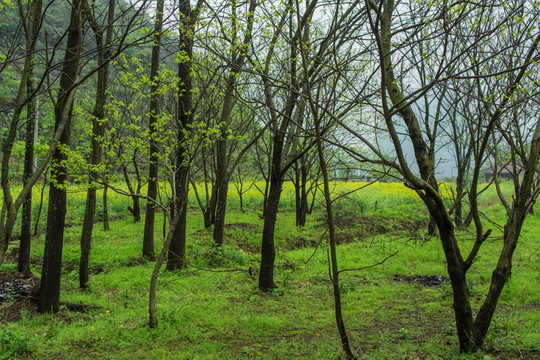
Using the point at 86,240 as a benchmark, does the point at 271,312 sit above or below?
below

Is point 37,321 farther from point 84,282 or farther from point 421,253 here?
point 421,253

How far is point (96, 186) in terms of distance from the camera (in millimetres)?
5766

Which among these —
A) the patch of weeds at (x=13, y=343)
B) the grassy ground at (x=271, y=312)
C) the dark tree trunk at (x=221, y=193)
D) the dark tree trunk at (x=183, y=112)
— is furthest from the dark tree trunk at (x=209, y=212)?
the patch of weeds at (x=13, y=343)

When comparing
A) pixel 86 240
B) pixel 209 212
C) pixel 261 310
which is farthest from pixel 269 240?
pixel 209 212

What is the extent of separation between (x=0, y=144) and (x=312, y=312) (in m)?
27.7

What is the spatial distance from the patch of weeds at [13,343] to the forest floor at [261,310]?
1 cm

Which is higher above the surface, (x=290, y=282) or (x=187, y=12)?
(x=187, y=12)

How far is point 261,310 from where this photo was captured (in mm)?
6062

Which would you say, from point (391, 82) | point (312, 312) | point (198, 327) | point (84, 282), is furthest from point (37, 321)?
point (391, 82)

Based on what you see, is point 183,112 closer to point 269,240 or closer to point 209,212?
point 269,240

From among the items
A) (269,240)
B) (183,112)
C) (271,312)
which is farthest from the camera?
(183,112)

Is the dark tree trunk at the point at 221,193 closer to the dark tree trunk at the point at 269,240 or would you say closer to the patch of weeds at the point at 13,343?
the dark tree trunk at the point at 269,240

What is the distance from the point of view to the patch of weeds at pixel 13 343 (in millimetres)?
4328

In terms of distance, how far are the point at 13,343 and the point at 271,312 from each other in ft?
11.4
